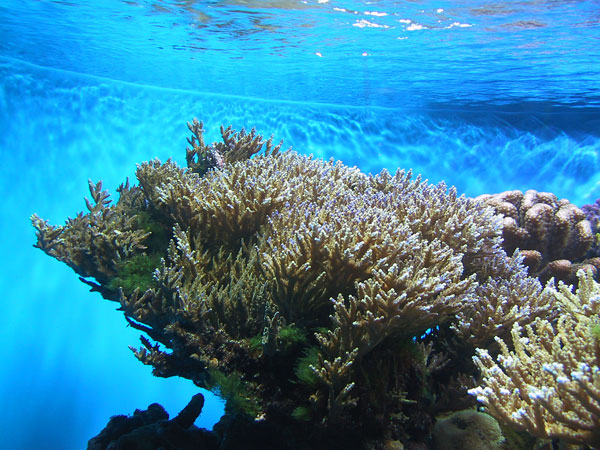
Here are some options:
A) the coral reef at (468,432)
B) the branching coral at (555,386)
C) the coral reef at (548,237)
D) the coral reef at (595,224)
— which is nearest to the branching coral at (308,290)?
the coral reef at (468,432)

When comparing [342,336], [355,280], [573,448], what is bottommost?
[573,448]

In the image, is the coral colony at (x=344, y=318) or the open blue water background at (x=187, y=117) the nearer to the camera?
the coral colony at (x=344, y=318)

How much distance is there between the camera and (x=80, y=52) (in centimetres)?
1227

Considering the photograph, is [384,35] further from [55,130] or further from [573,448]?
[55,130]

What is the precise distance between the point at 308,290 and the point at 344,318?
0.37 meters

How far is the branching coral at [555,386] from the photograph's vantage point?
154cm

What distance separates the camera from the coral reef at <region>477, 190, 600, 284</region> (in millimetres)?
5129

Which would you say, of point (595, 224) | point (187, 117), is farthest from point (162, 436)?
point (187, 117)

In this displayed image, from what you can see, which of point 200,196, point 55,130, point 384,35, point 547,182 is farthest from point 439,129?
point 55,130

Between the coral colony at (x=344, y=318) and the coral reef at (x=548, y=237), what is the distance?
4.90 ft

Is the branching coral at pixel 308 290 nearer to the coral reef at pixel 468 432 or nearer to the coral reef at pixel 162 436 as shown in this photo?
the coral reef at pixel 468 432

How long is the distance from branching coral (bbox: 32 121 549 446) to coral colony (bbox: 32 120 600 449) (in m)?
0.01

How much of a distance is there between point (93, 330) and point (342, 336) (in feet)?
40.3

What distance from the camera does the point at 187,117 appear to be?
13.7m
